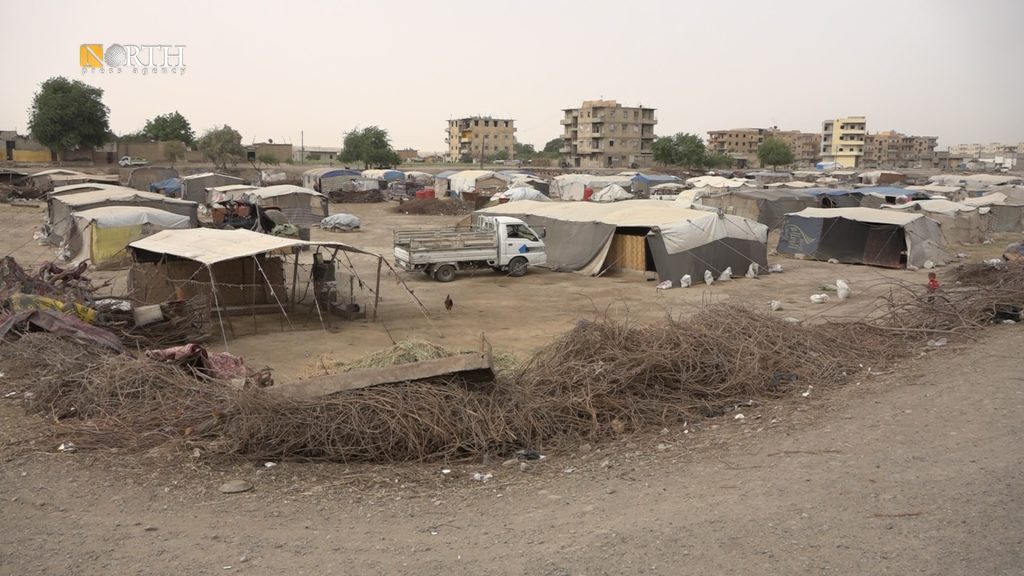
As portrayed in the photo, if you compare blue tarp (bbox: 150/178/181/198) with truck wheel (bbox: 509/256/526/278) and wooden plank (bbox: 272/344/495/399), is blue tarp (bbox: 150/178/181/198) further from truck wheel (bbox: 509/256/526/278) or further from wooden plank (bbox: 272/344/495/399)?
wooden plank (bbox: 272/344/495/399)

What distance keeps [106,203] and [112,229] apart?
392 centimetres

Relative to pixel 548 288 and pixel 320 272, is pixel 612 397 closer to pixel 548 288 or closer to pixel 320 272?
pixel 320 272

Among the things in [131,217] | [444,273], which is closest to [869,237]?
[444,273]

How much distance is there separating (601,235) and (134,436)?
52.5 ft

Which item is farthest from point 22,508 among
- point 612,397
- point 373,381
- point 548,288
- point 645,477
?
point 548,288

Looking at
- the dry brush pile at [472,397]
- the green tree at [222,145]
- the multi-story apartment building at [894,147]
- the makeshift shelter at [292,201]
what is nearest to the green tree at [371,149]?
the green tree at [222,145]

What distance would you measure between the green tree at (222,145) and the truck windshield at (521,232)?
52158mm

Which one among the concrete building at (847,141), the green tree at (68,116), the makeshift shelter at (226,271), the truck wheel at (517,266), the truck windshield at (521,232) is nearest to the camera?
the makeshift shelter at (226,271)

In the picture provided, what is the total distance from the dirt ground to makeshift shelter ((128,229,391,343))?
16.3 ft

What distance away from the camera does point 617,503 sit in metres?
5.69

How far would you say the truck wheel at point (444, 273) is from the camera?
795 inches

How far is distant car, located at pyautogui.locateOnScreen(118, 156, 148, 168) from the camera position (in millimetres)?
67188

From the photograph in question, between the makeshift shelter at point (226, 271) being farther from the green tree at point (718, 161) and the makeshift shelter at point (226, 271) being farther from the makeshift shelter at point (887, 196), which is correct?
the green tree at point (718, 161)

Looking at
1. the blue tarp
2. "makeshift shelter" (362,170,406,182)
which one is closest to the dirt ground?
the blue tarp
